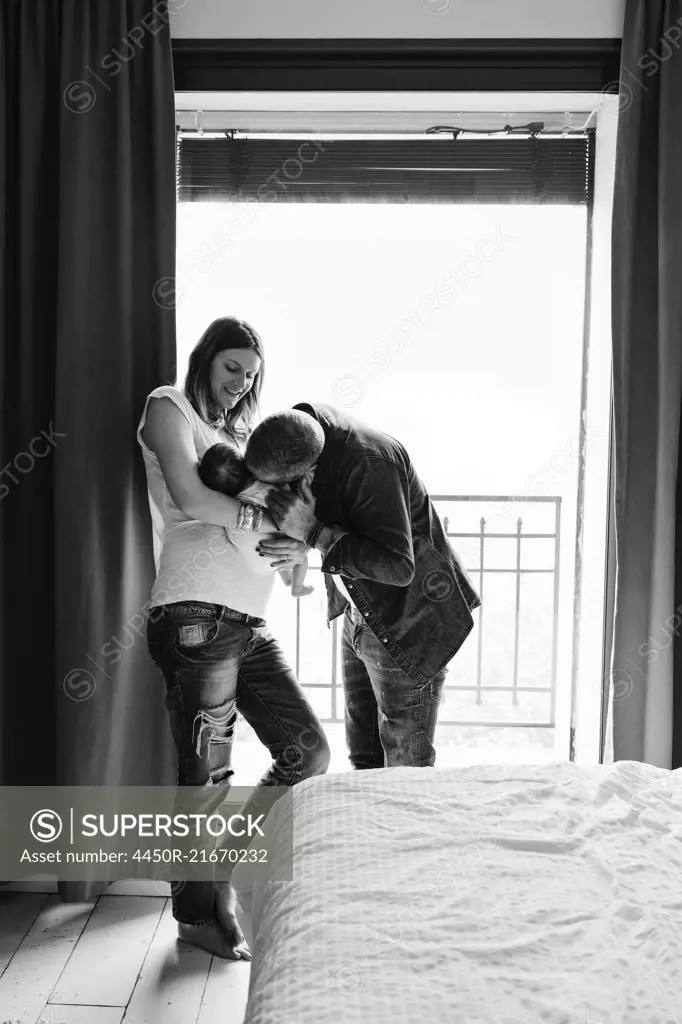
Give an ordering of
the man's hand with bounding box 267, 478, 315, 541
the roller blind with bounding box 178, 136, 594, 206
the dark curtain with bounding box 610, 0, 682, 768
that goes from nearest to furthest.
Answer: the man's hand with bounding box 267, 478, 315, 541 → the dark curtain with bounding box 610, 0, 682, 768 → the roller blind with bounding box 178, 136, 594, 206

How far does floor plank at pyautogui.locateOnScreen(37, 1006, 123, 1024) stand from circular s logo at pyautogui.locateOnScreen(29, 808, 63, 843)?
1.84 ft

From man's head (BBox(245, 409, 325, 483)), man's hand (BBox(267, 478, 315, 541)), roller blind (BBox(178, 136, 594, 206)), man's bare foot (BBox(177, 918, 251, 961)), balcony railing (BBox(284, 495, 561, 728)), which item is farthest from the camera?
balcony railing (BBox(284, 495, 561, 728))

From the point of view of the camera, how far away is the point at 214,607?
5.96 ft

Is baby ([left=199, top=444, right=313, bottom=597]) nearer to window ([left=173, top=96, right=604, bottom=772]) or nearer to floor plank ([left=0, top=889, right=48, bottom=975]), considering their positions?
window ([left=173, top=96, right=604, bottom=772])

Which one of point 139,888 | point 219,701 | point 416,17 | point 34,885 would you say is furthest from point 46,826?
point 416,17

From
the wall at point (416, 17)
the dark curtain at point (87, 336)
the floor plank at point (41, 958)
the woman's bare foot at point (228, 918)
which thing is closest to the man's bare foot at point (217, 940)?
the woman's bare foot at point (228, 918)

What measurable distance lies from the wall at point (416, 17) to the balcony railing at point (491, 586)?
1.72m

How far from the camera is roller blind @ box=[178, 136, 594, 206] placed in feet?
7.82

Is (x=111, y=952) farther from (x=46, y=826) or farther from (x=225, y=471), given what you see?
(x=225, y=471)

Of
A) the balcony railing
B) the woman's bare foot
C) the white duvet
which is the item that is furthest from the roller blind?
the woman's bare foot

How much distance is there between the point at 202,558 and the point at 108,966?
1.01m

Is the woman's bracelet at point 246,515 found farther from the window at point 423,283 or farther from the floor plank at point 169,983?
the floor plank at point 169,983

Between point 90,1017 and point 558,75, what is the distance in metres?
2.57

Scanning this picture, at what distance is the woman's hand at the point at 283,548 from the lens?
1738 millimetres
